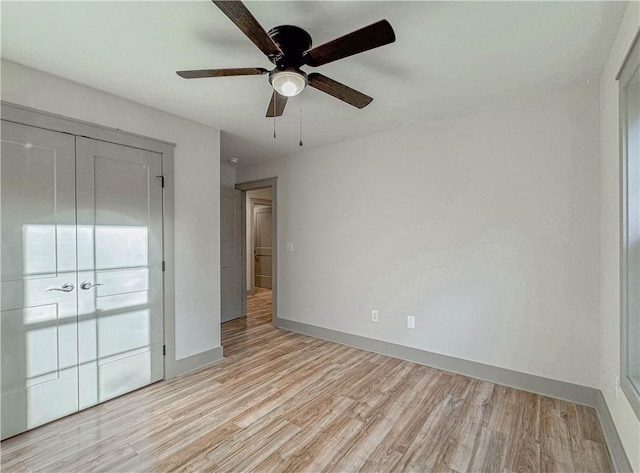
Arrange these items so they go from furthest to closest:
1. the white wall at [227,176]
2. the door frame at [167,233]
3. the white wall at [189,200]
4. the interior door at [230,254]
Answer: the white wall at [227,176]
the interior door at [230,254]
the door frame at [167,233]
the white wall at [189,200]

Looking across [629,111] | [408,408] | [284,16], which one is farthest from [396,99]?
[408,408]

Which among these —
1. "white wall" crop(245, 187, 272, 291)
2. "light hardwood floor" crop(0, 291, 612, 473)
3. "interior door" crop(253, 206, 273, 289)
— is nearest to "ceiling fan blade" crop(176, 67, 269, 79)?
"light hardwood floor" crop(0, 291, 612, 473)

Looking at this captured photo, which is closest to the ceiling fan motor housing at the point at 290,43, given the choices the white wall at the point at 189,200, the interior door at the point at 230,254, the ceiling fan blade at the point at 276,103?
the ceiling fan blade at the point at 276,103

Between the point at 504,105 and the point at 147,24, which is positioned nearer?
the point at 147,24

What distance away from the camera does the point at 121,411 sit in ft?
7.39

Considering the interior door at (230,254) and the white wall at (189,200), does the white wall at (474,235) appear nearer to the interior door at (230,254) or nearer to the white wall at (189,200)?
the white wall at (189,200)

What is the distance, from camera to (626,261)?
5.46ft

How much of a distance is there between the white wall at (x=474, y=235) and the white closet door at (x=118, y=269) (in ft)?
6.42

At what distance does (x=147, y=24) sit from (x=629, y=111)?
277 cm

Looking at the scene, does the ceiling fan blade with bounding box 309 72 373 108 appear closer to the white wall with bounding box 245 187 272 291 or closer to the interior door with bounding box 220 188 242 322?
the interior door with bounding box 220 188 242 322

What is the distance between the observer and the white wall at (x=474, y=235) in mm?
2322

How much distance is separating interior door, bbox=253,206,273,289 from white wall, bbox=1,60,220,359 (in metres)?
4.33

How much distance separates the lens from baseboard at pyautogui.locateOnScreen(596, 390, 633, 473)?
1583mm

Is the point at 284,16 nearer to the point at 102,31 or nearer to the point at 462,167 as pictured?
the point at 102,31
